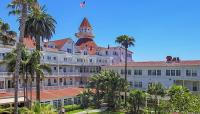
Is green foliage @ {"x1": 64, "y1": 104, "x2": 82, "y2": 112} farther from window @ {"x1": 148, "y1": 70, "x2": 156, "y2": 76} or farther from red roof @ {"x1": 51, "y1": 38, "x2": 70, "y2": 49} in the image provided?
red roof @ {"x1": 51, "y1": 38, "x2": 70, "y2": 49}

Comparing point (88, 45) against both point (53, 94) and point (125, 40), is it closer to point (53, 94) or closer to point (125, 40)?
point (125, 40)

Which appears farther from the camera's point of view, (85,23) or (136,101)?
(85,23)

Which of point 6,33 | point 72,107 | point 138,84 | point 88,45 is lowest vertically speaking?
point 72,107

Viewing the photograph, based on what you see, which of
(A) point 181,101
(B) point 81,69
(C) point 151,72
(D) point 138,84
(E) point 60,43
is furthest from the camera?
(B) point 81,69

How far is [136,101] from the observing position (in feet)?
205

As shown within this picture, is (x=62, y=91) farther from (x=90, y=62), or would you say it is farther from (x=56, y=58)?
(x=90, y=62)

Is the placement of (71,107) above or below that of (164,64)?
below

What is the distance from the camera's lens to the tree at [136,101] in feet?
205

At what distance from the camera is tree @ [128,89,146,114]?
6240 cm

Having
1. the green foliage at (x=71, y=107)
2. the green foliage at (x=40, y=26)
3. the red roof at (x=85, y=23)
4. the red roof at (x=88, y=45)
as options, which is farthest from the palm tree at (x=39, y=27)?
the red roof at (x=85, y=23)

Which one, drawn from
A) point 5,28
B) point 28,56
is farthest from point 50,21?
point 5,28

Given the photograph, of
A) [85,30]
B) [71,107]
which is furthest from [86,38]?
[71,107]

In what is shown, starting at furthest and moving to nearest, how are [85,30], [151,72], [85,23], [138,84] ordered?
1. [85,23]
2. [85,30]
3. [138,84]
4. [151,72]

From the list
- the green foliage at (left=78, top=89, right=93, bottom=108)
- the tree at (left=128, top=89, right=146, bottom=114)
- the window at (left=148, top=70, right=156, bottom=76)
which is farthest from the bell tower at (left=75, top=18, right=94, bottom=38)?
the tree at (left=128, top=89, right=146, bottom=114)
